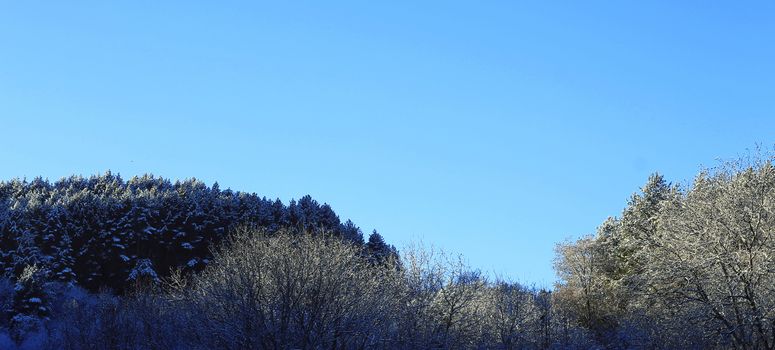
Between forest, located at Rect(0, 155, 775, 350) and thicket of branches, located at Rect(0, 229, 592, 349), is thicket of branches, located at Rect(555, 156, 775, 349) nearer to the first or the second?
forest, located at Rect(0, 155, 775, 350)

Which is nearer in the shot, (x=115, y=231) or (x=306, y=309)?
(x=306, y=309)

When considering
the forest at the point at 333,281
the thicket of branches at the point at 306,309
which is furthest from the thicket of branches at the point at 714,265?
the thicket of branches at the point at 306,309

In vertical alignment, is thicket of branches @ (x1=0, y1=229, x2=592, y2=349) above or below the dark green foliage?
below

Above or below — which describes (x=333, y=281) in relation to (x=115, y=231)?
below

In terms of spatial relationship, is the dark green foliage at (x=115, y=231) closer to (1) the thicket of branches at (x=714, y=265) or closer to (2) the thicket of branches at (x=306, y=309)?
(2) the thicket of branches at (x=306, y=309)

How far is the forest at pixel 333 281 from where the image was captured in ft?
87.4

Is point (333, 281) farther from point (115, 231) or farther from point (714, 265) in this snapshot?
point (115, 231)

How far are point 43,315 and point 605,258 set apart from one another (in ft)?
130

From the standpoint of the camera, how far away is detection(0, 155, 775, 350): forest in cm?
2664

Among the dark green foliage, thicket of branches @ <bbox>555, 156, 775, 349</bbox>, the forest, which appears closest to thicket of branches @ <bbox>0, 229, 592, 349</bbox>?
the forest

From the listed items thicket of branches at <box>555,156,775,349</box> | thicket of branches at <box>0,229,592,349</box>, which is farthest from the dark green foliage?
thicket of branches at <box>555,156,775,349</box>

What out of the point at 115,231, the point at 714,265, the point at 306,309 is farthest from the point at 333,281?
the point at 115,231

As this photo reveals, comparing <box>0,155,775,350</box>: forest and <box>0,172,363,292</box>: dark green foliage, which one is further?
<box>0,172,363,292</box>: dark green foliage

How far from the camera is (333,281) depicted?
26.8m
